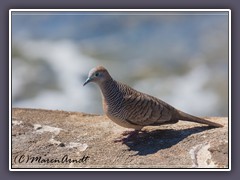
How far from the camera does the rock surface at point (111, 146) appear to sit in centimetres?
685

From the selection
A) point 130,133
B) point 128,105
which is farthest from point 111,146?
point 128,105

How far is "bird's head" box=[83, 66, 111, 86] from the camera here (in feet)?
22.4

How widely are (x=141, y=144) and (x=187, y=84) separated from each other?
91 centimetres

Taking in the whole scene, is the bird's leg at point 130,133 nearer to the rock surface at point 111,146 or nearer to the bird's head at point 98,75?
the rock surface at point 111,146

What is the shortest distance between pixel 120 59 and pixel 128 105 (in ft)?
2.52

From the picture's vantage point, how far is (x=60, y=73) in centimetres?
748

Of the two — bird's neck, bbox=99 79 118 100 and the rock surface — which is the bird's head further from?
the rock surface

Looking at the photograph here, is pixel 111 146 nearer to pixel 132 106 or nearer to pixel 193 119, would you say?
pixel 132 106

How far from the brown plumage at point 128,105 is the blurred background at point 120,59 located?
1.18 ft

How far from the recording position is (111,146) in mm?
7164

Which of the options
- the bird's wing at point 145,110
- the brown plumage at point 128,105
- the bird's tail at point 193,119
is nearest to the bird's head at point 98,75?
the brown plumage at point 128,105

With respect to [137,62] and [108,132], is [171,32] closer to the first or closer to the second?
[137,62]

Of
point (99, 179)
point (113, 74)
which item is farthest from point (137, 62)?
point (99, 179)

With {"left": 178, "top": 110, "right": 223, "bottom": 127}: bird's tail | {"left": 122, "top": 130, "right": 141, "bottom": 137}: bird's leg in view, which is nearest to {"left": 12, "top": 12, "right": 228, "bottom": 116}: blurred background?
{"left": 178, "top": 110, "right": 223, "bottom": 127}: bird's tail
